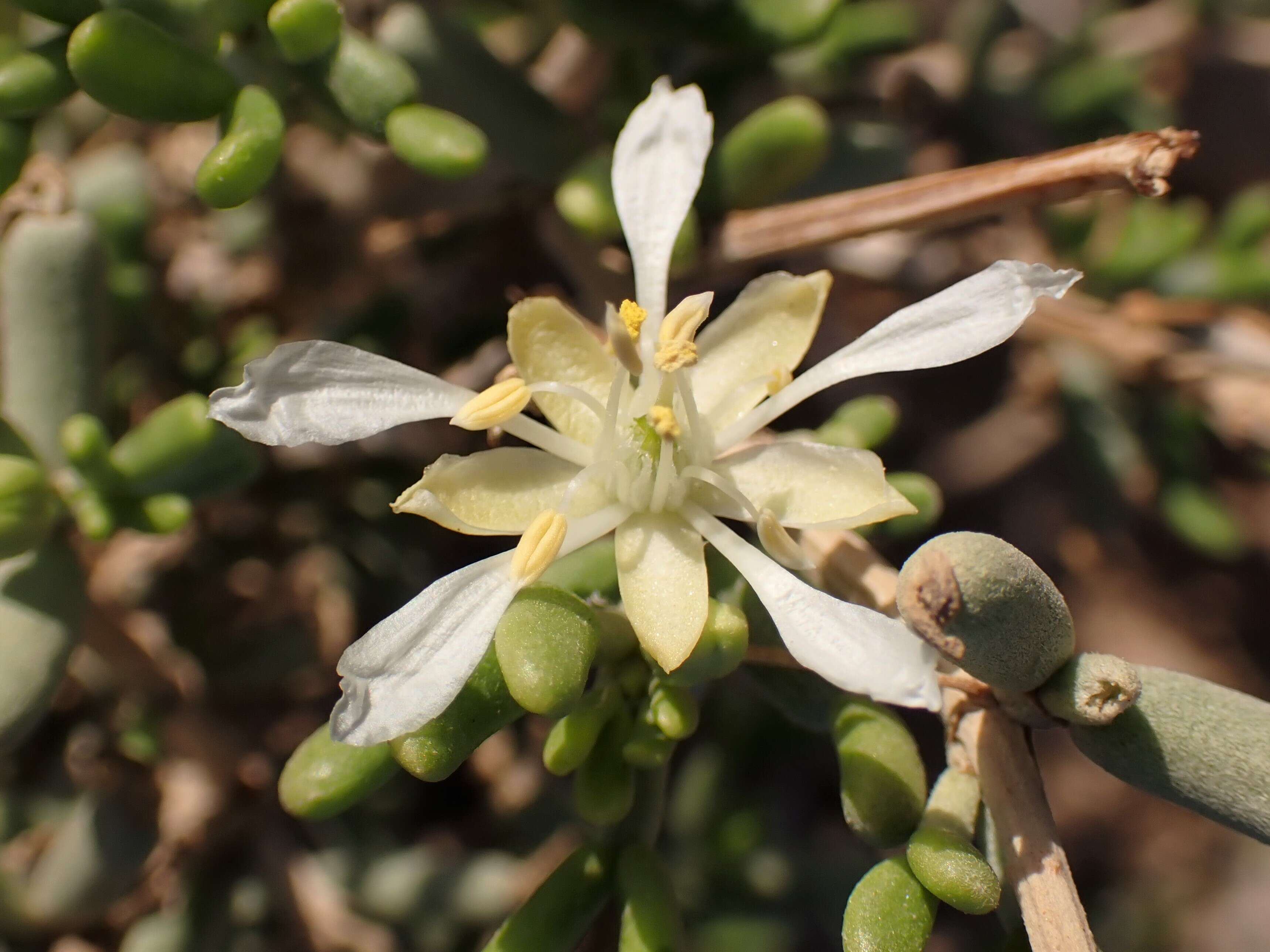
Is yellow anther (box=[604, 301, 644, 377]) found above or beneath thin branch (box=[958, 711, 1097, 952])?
above

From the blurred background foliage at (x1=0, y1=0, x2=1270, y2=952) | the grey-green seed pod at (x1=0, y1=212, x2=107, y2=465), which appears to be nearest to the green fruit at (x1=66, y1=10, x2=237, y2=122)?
the blurred background foliage at (x1=0, y1=0, x2=1270, y2=952)

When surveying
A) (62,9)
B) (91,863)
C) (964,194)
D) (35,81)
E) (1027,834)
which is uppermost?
(62,9)

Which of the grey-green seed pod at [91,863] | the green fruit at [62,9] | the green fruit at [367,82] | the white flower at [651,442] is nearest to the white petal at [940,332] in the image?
the white flower at [651,442]

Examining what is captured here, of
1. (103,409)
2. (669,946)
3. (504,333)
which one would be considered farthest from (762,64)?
(669,946)

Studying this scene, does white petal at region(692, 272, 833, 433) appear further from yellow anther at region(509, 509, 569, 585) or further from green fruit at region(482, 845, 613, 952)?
green fruit at region(482, 845, 613, 952)

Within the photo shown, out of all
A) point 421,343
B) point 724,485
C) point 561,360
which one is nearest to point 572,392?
point 561,360

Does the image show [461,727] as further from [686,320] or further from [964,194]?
[964,194]
